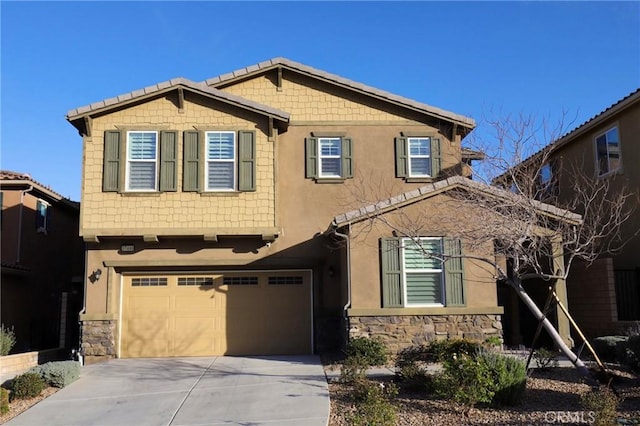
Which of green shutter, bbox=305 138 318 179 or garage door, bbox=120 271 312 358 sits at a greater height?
green shutter, bbox=305 138 318 179

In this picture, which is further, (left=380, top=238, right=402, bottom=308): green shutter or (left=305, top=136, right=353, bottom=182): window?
(left=305, top=136, right=353, bottom=182): window

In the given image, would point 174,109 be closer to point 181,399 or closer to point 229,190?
point 229,190

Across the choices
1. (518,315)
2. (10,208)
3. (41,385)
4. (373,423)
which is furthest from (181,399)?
(10,208)

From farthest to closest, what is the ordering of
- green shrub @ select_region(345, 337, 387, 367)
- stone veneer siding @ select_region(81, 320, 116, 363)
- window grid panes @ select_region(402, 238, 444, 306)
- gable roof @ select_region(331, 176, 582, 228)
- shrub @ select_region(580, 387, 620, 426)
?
A: stone veneer siding @ select_region(81, 320, 116, 363) < window grid panes @ select_region(402, 238, 444, 306) < gable roof @ select_region(331, 176, 582, 228) < green shrub @ select_region(345, 337, 387, 367) < shrub @ select_region(580, 387, 620, 426)

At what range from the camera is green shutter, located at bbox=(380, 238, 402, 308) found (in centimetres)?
1361

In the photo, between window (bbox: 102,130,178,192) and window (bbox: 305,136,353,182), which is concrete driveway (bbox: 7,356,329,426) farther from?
window (bbox: 305,136,353,182)

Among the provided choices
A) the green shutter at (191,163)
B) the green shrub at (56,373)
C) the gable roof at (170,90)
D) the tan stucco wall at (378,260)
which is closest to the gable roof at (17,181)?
the gable roof at (170,90)

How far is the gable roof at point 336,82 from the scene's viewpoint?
649 inches

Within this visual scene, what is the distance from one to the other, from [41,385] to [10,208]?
908 cm

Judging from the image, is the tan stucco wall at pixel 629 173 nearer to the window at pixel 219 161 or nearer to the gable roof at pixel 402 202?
the gable roof at pixel 402 202

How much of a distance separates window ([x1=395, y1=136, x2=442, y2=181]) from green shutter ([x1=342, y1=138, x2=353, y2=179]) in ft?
4.07

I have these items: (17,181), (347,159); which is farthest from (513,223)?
(17,181)

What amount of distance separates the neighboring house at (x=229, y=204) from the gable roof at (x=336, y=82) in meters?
0.04

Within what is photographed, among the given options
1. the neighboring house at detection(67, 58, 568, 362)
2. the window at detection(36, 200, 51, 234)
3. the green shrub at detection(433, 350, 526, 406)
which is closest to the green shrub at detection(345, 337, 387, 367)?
the neighboring house at detection(67, 58, 568, 362)
